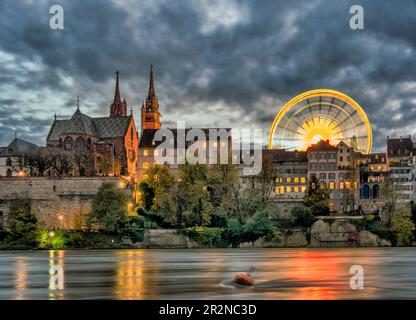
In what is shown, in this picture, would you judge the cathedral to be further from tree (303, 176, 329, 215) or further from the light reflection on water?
the light reflection on water

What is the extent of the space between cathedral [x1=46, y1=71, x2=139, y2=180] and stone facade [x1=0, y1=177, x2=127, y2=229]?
1733 centimetres

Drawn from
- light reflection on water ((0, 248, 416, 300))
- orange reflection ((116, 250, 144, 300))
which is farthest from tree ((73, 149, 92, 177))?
orange reflection ((116, 250, 144, 300))

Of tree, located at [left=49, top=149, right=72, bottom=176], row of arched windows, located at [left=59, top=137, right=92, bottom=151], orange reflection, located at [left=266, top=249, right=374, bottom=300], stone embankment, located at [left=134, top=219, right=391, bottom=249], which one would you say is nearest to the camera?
orange reflection, located at [left=266, top=249, right=374, bottom=300]

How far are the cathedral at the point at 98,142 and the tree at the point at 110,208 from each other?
25168 millimetres

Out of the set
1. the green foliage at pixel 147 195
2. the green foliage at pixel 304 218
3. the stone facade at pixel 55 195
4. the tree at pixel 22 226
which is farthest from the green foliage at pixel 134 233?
the green foliage at pixel 304 218

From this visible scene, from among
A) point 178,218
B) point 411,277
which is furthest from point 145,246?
point 411,277

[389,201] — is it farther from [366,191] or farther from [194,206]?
[366,191]

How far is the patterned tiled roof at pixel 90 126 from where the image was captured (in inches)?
4422

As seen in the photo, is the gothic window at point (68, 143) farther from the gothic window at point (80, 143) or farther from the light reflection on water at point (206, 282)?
the light reflection on water at point (206, 282)

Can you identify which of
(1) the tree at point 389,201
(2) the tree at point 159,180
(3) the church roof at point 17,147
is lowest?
(1) the tree at point 389,201

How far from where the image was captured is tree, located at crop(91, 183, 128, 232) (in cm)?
7144

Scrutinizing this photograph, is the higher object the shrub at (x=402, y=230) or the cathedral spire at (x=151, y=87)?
the cathedral spire at (x=151, y=87)

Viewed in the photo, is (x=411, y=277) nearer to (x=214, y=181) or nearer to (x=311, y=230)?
A: (x=311, y=230)

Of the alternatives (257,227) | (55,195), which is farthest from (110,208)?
(257,227)
